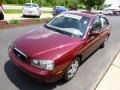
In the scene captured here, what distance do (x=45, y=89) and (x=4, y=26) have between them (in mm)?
7682

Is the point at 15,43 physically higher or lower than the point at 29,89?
higher

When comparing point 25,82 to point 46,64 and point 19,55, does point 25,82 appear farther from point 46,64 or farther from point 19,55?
point 46,64

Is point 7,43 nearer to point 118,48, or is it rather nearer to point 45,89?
point 45,89

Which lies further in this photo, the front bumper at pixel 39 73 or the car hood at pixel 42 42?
the car hood at pixel 42 42

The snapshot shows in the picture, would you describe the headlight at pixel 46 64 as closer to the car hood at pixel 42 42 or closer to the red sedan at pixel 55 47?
the red sedan at pixel 55 47

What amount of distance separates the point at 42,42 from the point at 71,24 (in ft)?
4.56

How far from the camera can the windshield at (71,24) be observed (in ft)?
17.8

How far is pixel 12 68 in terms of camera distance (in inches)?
207

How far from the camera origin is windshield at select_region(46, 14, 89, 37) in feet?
17.8

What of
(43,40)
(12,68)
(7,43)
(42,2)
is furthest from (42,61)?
(42,2)

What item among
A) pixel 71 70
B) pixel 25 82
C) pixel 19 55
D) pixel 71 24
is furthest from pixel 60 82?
pixel 71 24

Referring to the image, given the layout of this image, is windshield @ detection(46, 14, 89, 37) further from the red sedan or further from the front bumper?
the front bumper

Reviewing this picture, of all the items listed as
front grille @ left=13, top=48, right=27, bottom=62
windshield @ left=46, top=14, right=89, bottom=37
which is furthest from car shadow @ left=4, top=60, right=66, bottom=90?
windshield @ left=46, top=14, right=89, bottom=37

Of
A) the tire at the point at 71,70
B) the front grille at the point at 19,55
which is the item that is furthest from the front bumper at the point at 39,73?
the tire at the point at 71,70
